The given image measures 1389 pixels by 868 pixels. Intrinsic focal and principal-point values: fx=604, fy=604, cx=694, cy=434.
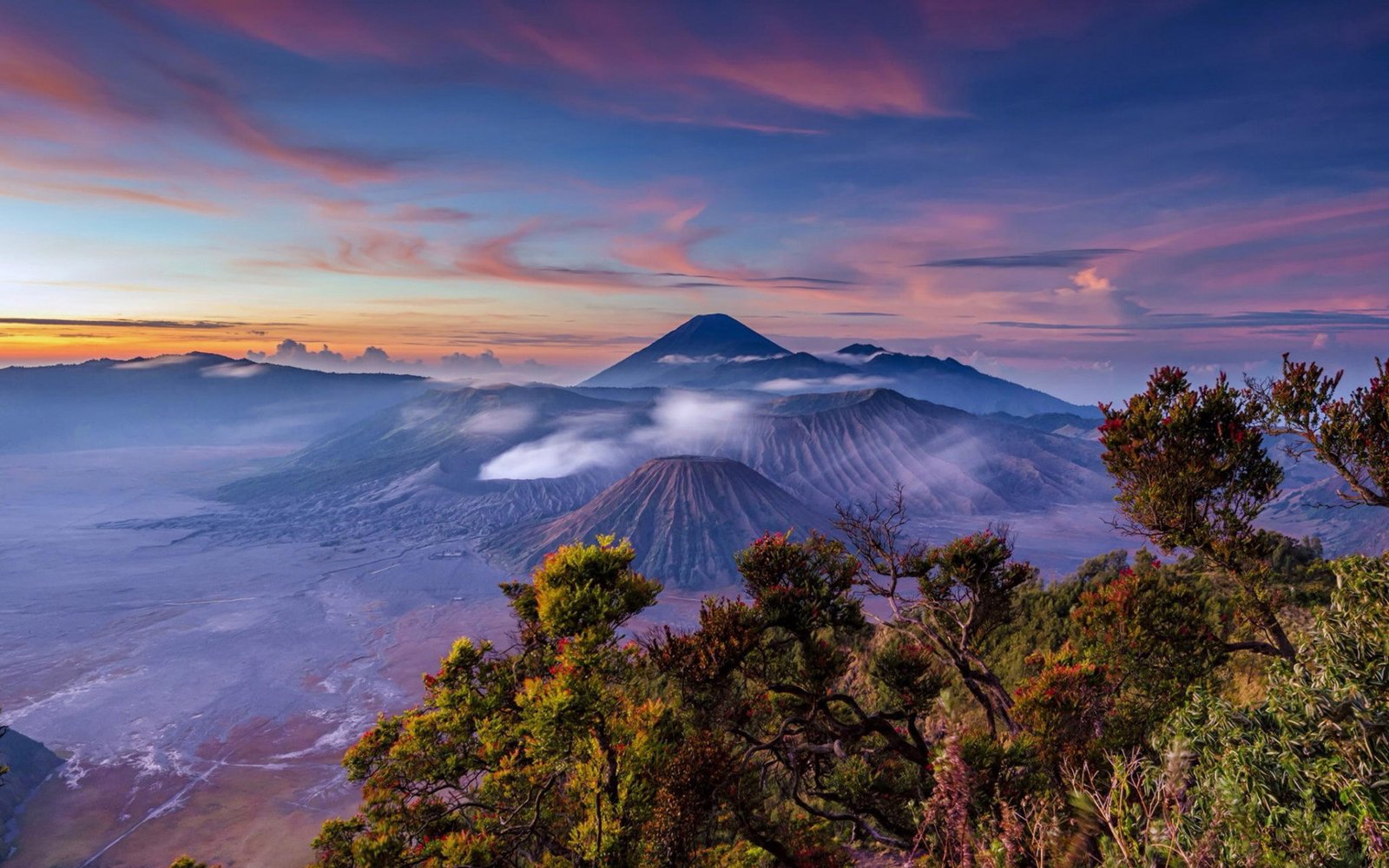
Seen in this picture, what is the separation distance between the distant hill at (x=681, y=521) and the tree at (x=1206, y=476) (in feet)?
290

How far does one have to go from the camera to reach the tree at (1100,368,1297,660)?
1129 cm

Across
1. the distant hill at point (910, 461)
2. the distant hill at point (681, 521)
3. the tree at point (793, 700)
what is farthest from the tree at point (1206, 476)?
the distant hill at point (910, 461)

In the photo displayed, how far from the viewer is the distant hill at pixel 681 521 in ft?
334

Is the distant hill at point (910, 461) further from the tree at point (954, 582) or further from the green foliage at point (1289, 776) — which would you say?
the green foliage at point (1289, 776)

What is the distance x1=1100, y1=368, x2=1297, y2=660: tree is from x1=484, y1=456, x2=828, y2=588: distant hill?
88313 mm

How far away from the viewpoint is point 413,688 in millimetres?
59875

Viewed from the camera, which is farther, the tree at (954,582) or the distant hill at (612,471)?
the distant hill at (612,471)

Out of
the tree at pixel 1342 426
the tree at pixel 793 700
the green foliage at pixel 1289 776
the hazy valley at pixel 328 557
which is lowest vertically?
the hazy valley at pixel 328 557

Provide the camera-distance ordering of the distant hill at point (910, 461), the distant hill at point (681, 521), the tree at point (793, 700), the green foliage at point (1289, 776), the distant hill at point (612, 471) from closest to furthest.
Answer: the green foliage at point (1289, 776) → the tree at point (793, 700) → the distant hill at point (681, 521) → the distant hill at point (612, 471) → the distant hill at point (910, 461)

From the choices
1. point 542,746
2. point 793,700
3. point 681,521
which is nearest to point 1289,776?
point 542,746

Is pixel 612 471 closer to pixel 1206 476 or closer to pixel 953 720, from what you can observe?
pixel 1206 476

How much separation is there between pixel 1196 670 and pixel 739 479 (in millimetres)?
106886

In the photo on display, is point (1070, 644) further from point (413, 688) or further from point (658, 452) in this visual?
point (658, 452)

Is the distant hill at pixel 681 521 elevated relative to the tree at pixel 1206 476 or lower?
lower
